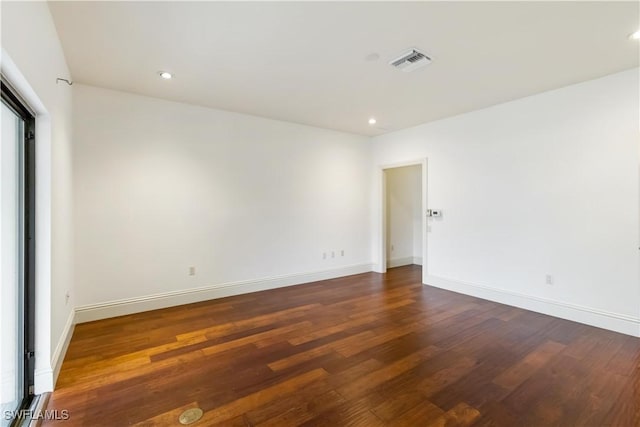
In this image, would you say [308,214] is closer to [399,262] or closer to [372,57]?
[399,262]

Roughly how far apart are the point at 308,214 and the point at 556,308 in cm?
370

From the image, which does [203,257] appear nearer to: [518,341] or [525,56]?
[518,341]

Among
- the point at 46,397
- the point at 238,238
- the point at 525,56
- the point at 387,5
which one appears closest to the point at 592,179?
the point at 525,56

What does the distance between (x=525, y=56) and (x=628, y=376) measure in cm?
286

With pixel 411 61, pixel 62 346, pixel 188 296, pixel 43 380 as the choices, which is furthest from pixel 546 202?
pixel 62 346

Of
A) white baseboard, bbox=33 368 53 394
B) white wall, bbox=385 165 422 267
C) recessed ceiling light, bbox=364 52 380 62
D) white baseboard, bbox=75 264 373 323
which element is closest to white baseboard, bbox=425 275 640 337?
white wall, bbox=385 165 422 267

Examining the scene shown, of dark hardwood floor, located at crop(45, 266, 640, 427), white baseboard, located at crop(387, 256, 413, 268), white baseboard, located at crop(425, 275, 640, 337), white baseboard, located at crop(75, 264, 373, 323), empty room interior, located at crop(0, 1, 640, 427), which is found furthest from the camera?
white baseboard, located at crop(387, 256, 413, 268)

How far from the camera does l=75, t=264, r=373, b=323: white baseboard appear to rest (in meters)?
3.51

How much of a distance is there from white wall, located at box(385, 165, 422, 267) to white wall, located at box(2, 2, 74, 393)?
5.35 m

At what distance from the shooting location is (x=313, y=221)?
17.6ft

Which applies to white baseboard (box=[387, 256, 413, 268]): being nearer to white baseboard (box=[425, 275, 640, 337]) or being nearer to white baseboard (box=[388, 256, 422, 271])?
white baseboard (box=[388, 256, 422, 271])

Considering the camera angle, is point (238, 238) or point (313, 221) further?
point (313, 221)

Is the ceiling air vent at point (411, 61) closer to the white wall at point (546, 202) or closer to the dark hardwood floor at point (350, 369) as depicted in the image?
the white wall at point (546, 202)

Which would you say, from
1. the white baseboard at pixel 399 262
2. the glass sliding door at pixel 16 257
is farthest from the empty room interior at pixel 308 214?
the white baseboard at pixel 399 262
